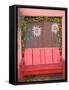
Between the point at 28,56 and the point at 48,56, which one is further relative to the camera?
the point at 48,56

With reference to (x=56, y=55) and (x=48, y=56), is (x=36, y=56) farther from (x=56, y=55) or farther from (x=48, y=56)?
(x=56, y=55)

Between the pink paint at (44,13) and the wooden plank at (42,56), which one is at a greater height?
the pink paint at (44,13)

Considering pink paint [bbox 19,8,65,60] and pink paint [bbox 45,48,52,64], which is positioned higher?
pink paint [bbox 19,8,65,60]

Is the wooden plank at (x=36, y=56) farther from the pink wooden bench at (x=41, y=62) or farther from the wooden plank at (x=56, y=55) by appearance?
the wooden plank at (x=56, y=55)

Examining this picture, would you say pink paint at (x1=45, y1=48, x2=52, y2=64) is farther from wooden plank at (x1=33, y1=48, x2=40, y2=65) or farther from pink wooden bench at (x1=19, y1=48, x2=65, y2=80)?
wooden plank at (x1=33, y1=48, x2=40, y2=65)

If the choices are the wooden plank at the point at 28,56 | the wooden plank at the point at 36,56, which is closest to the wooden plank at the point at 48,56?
the wooden plank at the point at 36,56

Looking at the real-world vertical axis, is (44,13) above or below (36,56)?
above

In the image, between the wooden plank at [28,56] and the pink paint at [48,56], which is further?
the pink paint at [48,56]

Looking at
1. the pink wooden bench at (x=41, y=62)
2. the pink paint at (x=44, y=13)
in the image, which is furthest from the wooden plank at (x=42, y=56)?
the pink paint at (x=44, y=13)

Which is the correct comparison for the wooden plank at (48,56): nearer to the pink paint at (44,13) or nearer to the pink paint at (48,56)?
the pink paint at (48,56)

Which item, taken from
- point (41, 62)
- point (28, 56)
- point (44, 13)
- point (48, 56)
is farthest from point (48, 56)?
point (44, 13)

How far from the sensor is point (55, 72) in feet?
13.2

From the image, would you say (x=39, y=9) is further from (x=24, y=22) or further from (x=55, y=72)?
(x=55, y=72)

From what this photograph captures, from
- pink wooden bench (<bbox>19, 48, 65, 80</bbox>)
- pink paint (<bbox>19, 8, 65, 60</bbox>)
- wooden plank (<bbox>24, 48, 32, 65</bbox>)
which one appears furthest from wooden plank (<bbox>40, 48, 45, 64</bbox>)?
pink paint (<bbox>19, 8, 65, 60</bbox>)
